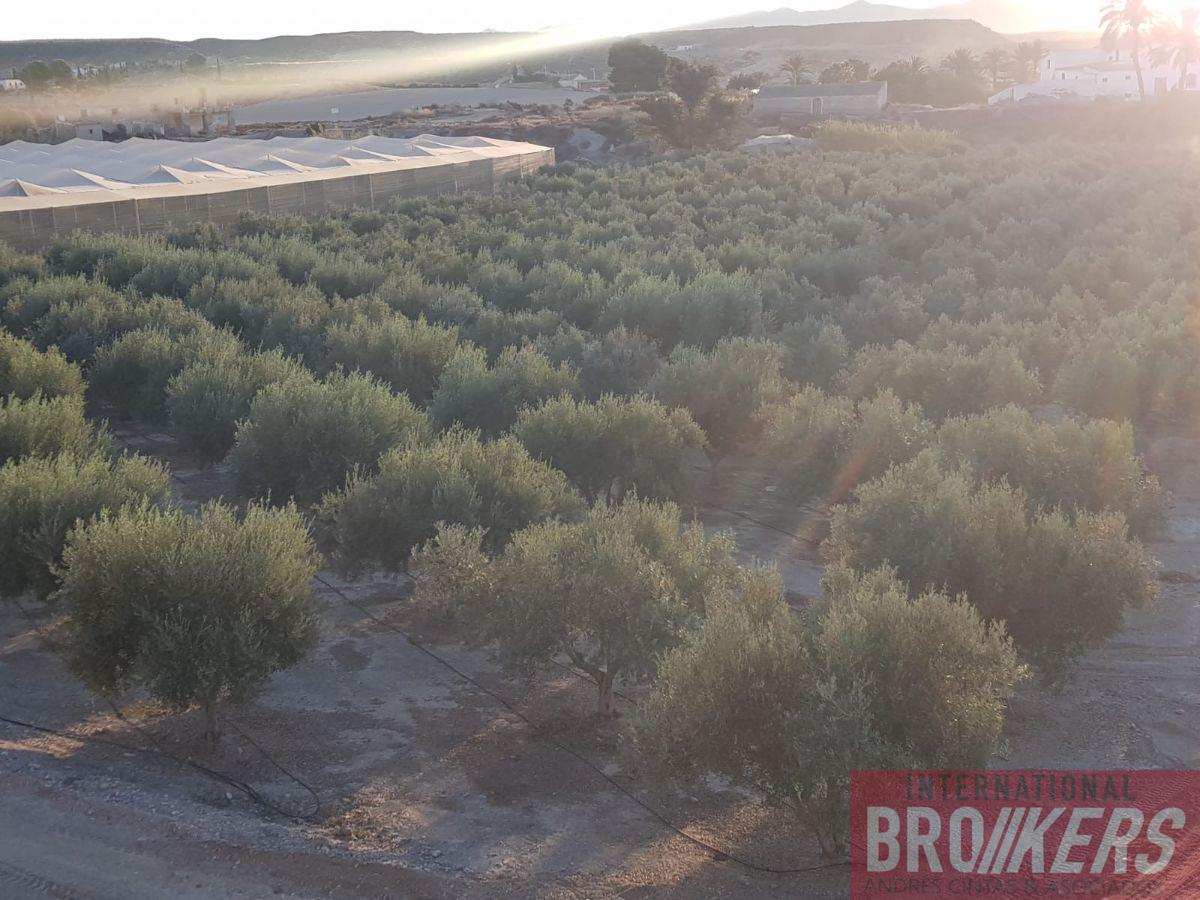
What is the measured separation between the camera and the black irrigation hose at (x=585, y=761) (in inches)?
340

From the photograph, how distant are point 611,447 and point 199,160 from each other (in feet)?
126

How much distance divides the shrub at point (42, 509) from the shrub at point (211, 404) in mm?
4549

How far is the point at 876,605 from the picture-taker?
358 inches

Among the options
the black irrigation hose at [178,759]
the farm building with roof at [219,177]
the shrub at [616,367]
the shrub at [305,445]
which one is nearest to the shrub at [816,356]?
the shrub at [616,367]

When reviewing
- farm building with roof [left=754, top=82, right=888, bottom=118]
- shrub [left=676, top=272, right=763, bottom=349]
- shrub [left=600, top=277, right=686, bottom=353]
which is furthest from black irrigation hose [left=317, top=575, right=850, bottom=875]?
farm building with roof [left=754, top=82, right=888, bottom=118]

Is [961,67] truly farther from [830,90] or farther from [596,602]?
[596,602]

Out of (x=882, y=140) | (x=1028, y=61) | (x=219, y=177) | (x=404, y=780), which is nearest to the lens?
(x=404, y=780)

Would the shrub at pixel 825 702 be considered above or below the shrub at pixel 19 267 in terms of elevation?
below

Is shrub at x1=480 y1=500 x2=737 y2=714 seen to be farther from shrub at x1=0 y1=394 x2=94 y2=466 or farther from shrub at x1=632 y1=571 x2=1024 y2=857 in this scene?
shrub at x1=0 y1=394 x2=94 y2=466

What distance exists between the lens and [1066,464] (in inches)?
606

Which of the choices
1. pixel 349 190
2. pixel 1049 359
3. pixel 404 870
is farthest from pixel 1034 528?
pixel 349 190

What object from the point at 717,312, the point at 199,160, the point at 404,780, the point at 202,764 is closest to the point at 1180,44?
the point at 199,160

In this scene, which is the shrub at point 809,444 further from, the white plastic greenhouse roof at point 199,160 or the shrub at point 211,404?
the white plastic greenhouse roof at point 199,160

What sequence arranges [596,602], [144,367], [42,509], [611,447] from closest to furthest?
1. [596,602]
2. [42,509]
3. [611,447]
4. [144,367]
